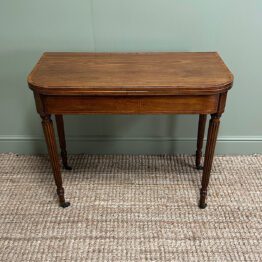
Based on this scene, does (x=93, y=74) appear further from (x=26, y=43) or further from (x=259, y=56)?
(x=259, y=56)

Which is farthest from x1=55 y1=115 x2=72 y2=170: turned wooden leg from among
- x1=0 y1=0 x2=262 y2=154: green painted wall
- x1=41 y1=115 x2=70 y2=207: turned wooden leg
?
x1=41 y1=115 x2=70 y2=207: turned wooden leg

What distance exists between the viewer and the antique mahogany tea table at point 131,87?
1206mm

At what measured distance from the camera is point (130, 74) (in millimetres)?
1290

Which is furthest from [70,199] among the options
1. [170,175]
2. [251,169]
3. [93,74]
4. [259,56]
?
[259,56]

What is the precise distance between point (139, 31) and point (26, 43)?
60 centimetres

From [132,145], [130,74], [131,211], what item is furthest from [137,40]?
[131,211]

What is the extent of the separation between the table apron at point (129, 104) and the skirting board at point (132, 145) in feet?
2.15

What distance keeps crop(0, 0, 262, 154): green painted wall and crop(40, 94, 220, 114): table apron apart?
20.2 inches

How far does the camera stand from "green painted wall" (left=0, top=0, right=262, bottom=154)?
5.14ft

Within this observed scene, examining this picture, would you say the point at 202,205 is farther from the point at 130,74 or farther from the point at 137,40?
the point at 137,40

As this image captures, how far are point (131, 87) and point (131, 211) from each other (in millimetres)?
678

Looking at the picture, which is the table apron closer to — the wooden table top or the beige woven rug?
the wooden table top

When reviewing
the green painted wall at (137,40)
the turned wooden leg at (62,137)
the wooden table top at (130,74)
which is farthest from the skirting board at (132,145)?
the wooden table top at (130,74)

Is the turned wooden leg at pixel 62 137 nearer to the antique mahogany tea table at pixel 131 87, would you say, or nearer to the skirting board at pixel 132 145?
the skirting board at pixel 132 145
